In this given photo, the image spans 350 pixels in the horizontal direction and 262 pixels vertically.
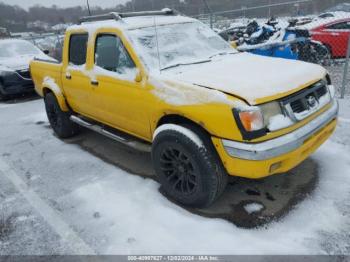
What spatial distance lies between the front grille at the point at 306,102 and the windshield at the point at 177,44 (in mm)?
1220

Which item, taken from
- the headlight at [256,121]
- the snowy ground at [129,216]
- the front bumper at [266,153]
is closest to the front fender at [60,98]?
the snowy ground at [129,216]

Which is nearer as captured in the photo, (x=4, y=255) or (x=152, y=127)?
(x=4, y=255)

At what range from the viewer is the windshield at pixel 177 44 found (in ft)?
12.2

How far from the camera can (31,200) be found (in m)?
3.86

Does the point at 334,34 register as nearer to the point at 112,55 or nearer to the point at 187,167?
the point at 112,55

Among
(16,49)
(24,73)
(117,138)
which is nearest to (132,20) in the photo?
(117,138)

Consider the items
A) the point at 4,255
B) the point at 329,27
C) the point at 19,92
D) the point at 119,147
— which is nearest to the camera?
the point at 4,255

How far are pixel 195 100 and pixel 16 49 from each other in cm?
925

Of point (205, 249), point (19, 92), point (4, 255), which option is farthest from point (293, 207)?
point (19, 92)

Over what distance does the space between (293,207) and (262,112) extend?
1106 mm

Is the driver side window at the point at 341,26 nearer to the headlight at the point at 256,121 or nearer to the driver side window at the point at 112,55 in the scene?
the driver side window at the point at 112,55

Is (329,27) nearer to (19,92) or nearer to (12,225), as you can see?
(19,92)

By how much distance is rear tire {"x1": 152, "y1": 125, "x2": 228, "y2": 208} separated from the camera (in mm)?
3053

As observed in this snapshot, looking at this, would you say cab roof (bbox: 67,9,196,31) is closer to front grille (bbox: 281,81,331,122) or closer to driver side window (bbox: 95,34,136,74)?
driver side window (bbox: 95,34,136,74)
